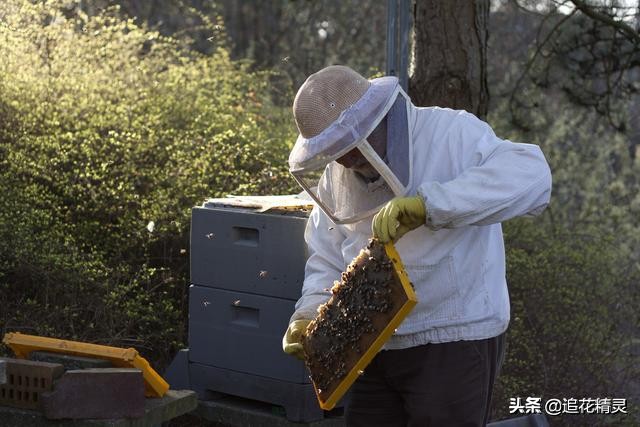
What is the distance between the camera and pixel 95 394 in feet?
10.7

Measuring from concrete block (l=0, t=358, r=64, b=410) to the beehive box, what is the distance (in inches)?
37.6

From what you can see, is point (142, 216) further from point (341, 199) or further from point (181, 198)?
point (341, 199)

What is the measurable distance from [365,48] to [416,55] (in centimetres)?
810

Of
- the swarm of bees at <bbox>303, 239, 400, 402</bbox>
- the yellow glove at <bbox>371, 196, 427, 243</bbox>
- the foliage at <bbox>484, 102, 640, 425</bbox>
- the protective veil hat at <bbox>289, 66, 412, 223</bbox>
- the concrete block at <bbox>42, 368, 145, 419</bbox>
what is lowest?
the foliage at <bbox>484, 102, 640, 425</bbox>

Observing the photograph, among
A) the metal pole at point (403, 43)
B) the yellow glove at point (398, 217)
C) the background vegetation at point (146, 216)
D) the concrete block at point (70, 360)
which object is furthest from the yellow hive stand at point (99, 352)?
the metal pole at point (403, 43)

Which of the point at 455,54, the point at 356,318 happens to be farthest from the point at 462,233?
the point at 455,54

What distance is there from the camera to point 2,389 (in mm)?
3342

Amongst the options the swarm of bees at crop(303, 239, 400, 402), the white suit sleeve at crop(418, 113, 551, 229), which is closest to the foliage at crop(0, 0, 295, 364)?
the swarm of bees at crop(303, 239, 400, 402)

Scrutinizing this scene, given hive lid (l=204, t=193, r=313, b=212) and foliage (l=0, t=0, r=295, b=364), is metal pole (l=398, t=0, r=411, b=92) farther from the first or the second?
foliage (l=0, t=0, r=295, b=364)

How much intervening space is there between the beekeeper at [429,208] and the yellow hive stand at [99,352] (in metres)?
0.97

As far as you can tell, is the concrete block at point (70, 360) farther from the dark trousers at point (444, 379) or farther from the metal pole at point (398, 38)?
the metal pole at point (398, 38)

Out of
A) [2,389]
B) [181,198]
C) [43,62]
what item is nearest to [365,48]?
[43,62]

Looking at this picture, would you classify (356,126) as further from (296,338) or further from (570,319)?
(570,319)

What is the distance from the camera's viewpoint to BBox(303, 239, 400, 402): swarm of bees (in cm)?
256
